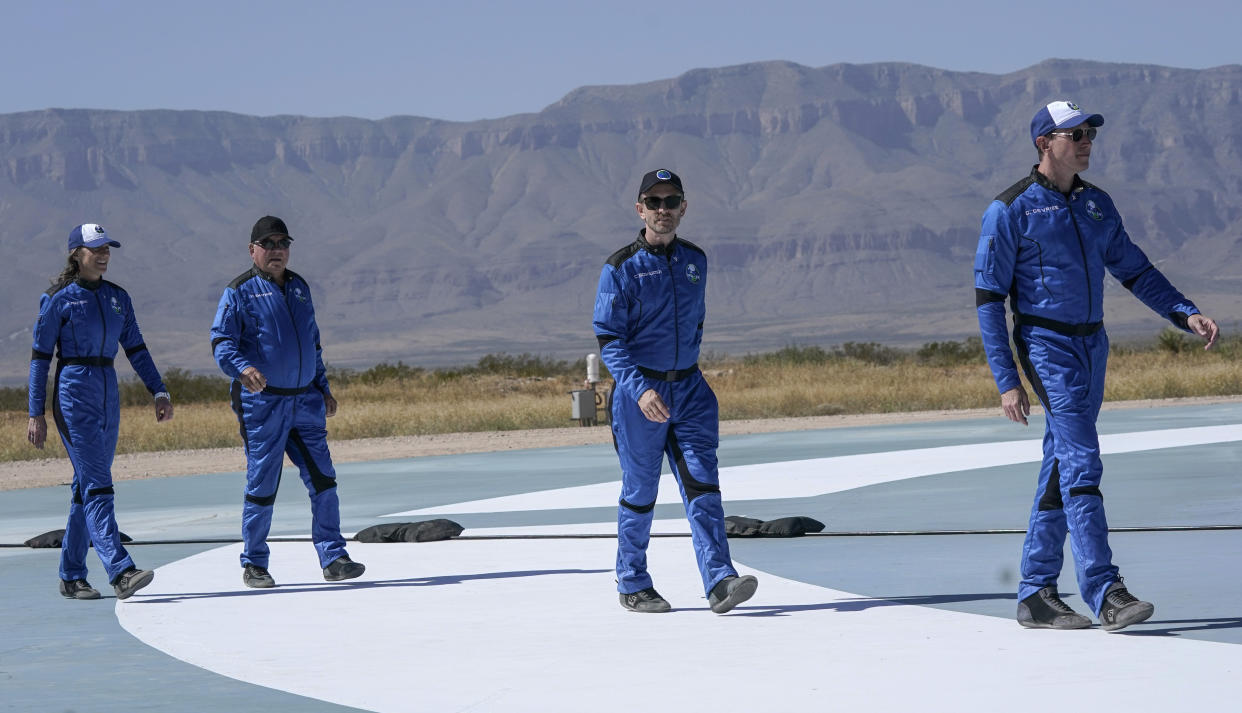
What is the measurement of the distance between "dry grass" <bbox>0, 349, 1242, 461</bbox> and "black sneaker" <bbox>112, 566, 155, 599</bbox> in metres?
19.5

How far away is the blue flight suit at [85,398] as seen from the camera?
34.9 feet

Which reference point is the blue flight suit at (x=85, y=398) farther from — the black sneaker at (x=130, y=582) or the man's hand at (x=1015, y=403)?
the man's hand at (x=1015, y=403)

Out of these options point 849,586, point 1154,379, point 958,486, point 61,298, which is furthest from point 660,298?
point 1154,379

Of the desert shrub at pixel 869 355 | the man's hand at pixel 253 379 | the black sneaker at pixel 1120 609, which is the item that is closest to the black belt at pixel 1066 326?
the black sneaker at pixel 1120 609

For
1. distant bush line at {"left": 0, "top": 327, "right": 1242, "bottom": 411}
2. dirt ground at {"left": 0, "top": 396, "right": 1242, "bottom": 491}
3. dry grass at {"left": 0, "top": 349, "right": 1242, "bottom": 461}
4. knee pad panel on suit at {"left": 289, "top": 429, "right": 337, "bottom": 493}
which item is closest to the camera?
knee pad panel on suit at {"left": 289, "top": 429, "right": 337, "bottom": 493}

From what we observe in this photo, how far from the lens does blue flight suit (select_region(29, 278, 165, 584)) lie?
1064 centimetres

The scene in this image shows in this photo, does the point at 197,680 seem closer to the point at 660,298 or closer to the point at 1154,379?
the point at 660,298

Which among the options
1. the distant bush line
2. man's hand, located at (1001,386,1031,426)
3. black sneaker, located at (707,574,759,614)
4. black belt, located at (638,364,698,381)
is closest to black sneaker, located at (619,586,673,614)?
black sneaker, located at (707,574,759,614)

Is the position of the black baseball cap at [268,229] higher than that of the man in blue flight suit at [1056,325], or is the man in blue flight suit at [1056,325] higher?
the black baseball cap at [268,229]

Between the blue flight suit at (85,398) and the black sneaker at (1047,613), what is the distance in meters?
5.09

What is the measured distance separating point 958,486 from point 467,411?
21483mm

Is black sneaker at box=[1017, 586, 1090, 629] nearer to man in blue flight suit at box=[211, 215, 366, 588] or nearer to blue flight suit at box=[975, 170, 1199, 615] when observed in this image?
blue flight suit at box=[975, 170, 1199, 615]

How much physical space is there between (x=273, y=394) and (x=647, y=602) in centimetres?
280

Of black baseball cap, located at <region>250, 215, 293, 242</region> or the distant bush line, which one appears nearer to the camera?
black baseball cap, located at <region>250, 215, 293, 242</region>
